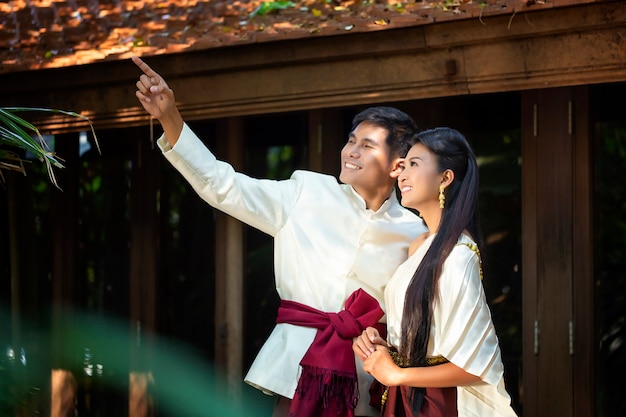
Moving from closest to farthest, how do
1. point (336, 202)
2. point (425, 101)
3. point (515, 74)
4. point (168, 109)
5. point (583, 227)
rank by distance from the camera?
point (168, 109)
point (336, 202)
point (515, 74)
point (583, 227)
point (425, 101)

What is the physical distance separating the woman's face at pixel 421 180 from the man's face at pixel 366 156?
387mm

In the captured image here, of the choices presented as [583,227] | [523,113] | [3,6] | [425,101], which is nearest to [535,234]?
[583,227]

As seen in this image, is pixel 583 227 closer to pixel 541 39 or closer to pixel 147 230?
pixel 541 39

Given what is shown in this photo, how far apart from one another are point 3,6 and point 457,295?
358 cm

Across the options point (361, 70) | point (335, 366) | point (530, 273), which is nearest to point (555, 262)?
point (530, 273)

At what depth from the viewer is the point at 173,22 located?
17.1 feet

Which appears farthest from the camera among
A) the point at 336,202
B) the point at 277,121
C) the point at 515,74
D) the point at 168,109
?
the point at 277,121

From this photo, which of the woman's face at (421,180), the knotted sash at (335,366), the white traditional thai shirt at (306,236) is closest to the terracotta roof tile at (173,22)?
the white traditional thai shirt at (306,236)

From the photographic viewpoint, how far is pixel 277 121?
5.82 m

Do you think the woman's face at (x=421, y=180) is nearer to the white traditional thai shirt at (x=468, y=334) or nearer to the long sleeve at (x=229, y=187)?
the white traditional thai shirt at (x=468, y=334)

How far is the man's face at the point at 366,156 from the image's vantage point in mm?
3830

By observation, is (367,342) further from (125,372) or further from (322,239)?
(125,372)

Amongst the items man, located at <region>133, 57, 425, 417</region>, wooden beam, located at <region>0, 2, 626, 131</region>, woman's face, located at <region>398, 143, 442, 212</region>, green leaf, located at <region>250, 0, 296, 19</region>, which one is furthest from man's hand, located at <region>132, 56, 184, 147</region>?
green leaf, located at <region>250, 0, 296, 19</region>

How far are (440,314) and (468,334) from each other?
10cm
